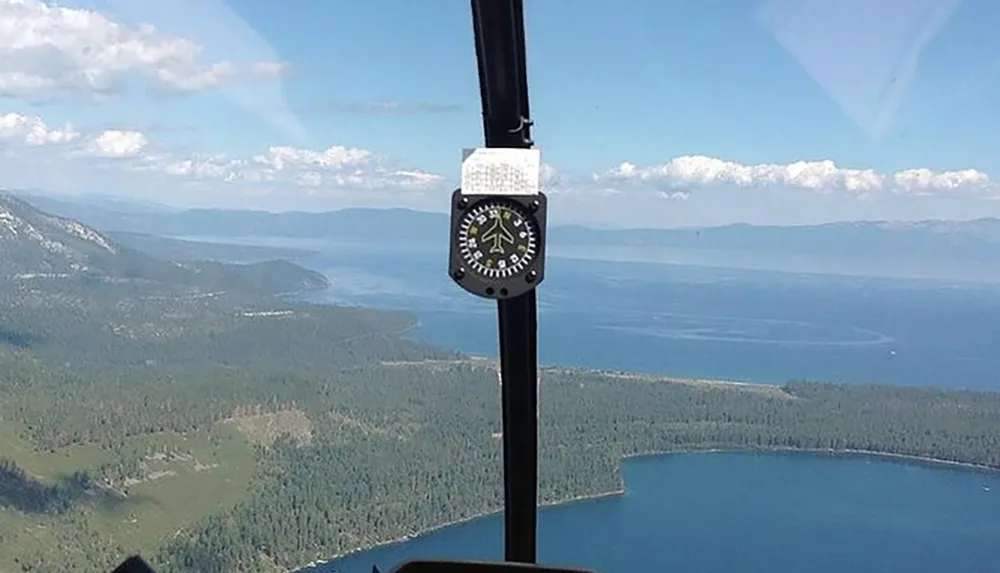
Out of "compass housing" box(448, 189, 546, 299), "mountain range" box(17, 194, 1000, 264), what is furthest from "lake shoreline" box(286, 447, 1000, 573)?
"compass housing" box(448, 189, 546, 299)

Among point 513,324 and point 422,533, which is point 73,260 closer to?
point 422,533

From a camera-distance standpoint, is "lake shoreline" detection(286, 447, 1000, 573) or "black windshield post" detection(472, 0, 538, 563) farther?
"lake shoreline" detection(286, 447, 1000, 573)

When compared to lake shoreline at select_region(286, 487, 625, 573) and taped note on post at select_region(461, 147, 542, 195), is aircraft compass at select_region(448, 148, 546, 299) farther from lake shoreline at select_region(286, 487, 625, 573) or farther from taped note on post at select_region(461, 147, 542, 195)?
lake shoreline at select_region(286, 487, 625, 573)

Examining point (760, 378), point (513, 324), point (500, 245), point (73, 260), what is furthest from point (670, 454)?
point (73, 260)

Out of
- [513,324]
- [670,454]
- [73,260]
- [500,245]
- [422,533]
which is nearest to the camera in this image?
[500,245]

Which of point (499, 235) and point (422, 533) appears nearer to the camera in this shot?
point (499, 235)

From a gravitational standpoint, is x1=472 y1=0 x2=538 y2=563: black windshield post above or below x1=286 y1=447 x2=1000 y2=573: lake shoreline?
above

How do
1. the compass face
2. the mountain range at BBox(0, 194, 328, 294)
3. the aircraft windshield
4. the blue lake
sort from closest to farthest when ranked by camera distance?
the compass face
the aircraft windshield
the blue lake
the mountain range at BBox(0, 194, 328, 294)
